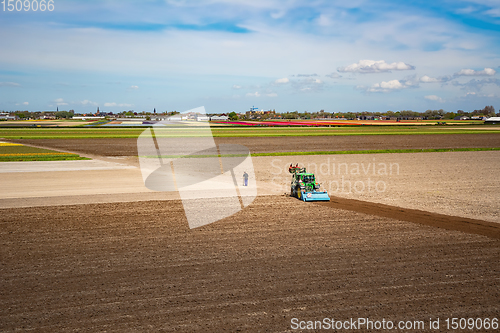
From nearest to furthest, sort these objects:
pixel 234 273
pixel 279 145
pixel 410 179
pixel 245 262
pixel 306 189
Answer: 1. pixel 234 273
2. pixel 245 262
3. pixel 306 189
4. pixel 410 179
5. pixel 279 145

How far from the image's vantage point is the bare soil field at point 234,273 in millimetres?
8508

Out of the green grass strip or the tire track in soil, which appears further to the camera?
the green grass strip

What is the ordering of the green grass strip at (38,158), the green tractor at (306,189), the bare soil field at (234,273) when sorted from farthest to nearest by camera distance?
1. the green grass strip at (38,158)
2. the green tractor at (306,189)
3. the bare soil field at (234,273)

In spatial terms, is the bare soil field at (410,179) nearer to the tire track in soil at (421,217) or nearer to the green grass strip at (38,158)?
the tire track in soil at (421,217)

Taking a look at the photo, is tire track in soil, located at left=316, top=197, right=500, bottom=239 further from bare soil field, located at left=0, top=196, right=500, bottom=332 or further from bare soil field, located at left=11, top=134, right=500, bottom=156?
bare soil field, located at left=11, top=134, right=500, bottom=156

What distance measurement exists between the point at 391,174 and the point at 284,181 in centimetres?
922

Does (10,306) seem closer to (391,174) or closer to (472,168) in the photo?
(391,174)

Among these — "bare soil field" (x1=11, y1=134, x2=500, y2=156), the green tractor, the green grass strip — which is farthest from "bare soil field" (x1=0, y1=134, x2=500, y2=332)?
"bare soil field" (x1=11, y1=134, x2=500, y2=156)

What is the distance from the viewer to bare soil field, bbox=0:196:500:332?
8.51 m

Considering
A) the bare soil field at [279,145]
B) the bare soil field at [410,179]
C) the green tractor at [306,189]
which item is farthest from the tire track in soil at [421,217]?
the bare soil field at [279,145]

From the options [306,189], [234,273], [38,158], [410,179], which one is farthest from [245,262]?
[38,158]

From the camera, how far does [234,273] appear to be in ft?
35.2

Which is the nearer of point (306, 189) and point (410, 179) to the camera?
point (306, 189)

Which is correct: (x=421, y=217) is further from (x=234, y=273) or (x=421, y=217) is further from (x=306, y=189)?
(x=234, y=273)
